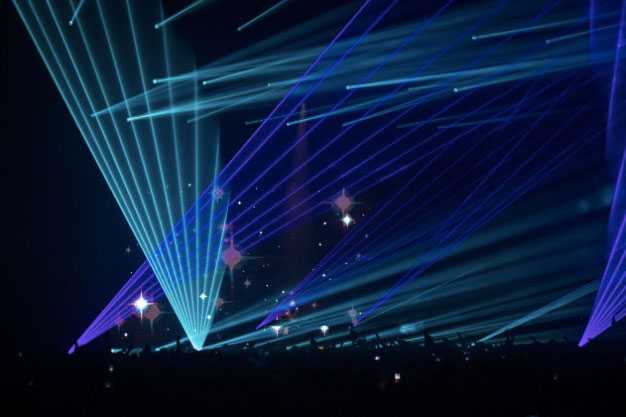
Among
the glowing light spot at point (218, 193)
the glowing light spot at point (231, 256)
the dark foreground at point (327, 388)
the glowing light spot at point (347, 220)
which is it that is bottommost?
the dark foreground at point (327, 388)

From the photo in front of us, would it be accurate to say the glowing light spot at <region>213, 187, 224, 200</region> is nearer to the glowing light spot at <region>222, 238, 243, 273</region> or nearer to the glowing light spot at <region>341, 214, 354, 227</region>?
the glowing light spot at <region>222, 238, 243, 273</region>

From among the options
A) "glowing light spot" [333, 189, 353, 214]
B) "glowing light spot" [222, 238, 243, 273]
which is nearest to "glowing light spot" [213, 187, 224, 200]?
"glowing light spot" [222, 238, 243, 273]

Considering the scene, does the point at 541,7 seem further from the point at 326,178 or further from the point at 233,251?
the point at 233,251

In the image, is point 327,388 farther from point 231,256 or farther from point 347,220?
point 347,220

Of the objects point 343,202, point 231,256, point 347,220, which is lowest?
point 231,256

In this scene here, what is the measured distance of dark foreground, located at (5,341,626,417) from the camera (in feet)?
13.8

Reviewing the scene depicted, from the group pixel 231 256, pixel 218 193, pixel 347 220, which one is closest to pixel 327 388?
pixel 218 193

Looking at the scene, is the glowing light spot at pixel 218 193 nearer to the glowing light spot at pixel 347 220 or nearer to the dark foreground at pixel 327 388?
the glowing light spot at pixel 347 220

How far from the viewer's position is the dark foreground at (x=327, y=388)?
166 inches

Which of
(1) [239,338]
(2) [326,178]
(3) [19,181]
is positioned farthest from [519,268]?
(3) [19,181]

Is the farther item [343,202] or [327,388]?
[343,202]

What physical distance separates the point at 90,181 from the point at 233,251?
6022mm

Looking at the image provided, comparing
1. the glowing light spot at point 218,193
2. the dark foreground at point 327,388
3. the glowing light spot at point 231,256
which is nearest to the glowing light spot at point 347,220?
the glowing light spot at point 231,256

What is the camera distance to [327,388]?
457 centimetres
